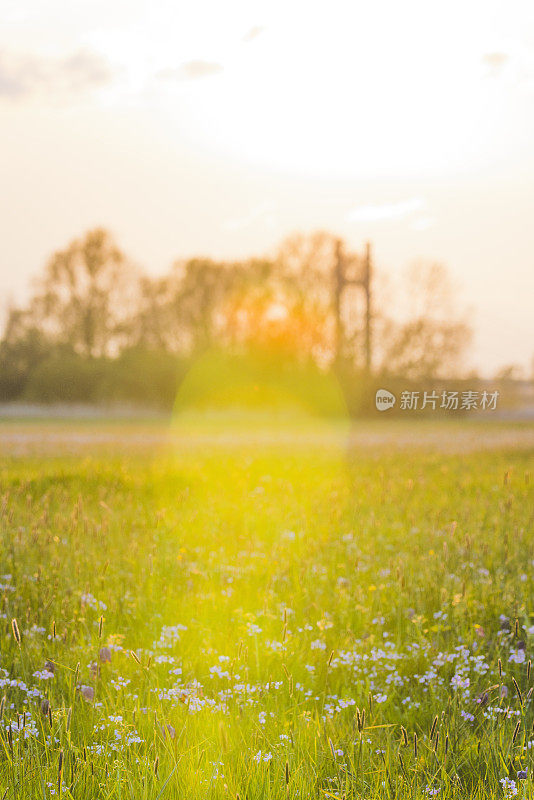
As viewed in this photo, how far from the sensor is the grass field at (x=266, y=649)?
3002 mm

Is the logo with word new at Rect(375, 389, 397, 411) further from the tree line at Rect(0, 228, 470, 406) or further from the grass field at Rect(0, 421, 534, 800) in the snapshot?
the grass field at Rect(0, 421, 534, 800)

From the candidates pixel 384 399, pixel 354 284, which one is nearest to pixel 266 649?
pixel 384 399

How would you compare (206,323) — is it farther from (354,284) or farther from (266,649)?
(266,649)

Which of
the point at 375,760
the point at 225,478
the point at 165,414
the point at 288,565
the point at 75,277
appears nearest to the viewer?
the point at 375,760

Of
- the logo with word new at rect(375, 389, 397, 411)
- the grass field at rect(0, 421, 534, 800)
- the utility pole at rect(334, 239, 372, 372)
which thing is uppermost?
the utility pole at rect(334, 239, 372, 372)

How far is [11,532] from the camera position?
6.01 m

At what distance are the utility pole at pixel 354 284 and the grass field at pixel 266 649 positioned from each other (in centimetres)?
3472

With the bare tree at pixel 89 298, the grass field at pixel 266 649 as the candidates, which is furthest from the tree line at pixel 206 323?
the grass field at pixel 266 649

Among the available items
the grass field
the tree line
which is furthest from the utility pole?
the grass field

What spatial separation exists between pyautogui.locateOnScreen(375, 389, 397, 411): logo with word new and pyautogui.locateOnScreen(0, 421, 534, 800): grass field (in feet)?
103

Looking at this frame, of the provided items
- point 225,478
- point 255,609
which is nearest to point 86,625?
point 255,609

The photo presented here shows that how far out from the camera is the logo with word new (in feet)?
131

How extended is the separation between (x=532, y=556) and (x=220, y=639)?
3.03m

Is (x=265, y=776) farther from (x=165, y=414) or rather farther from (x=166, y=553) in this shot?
(x=165, y=414)
